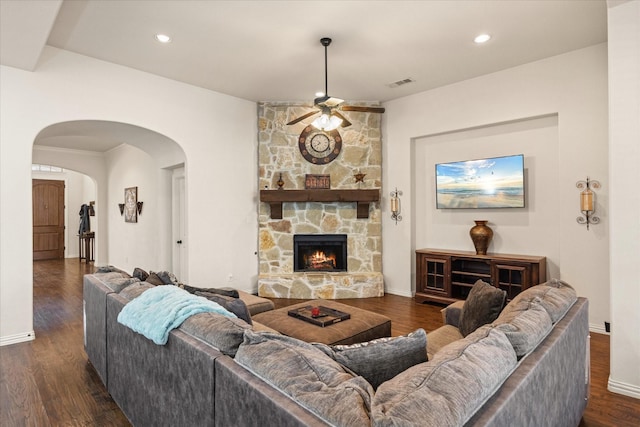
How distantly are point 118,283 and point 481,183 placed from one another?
177 inches

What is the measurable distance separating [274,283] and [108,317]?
3286mm

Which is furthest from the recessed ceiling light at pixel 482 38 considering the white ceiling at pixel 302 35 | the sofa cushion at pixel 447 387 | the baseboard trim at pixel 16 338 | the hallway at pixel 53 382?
the baseboard trim at pixel 16 338

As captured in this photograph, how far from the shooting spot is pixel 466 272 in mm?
4906

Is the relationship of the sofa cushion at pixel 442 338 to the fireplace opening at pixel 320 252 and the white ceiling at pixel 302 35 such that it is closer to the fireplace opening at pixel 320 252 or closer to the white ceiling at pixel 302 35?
the white ceiling at pixel 302 35

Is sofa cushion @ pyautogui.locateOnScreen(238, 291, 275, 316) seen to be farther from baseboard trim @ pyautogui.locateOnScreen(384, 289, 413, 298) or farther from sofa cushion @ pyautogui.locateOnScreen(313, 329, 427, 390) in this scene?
baseboard trim @ pyautogui.locateOnScreen(384, 289, 413, 298)

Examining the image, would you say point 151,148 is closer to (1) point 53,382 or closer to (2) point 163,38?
(2) point 163,38

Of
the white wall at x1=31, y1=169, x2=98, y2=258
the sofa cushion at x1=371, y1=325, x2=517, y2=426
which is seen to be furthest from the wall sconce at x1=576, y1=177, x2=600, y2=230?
the white wall at x1=31, y1=169, x2=98, y2=258

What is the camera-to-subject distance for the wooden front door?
404 inches

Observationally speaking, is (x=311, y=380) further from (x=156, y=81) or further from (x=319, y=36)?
(x=156, y=81)

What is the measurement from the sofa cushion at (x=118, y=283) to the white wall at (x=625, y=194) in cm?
355

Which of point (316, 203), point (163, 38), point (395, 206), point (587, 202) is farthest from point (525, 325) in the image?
point (316, 203)

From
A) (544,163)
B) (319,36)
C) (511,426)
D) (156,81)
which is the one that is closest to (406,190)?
(544,163)

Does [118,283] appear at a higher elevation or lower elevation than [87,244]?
higher

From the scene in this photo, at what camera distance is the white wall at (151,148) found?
3.73m
